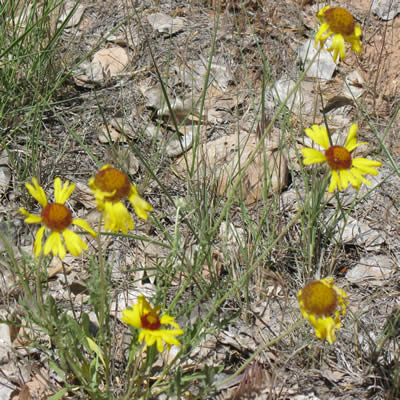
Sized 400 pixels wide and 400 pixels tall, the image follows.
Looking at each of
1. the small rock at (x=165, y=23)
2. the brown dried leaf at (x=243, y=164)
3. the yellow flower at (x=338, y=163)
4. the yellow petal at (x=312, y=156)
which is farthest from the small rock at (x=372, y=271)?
the small rock at (x=165, y=23)

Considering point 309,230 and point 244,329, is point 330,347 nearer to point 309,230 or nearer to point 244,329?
point 244,329

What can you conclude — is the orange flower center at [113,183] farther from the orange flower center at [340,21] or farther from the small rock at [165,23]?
the small rock at [165,23]

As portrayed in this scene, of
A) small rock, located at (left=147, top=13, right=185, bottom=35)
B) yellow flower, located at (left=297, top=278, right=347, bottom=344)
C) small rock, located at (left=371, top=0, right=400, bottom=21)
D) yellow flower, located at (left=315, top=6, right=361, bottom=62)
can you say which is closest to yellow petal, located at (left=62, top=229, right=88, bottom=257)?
yellow flower, located at (left=297, top=278, right=347, bottom=344)

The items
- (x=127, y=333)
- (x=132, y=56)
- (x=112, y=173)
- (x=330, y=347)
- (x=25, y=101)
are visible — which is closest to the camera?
(x=112, y=173)

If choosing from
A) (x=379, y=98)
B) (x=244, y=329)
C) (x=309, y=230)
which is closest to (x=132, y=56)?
(x=379, y=98)

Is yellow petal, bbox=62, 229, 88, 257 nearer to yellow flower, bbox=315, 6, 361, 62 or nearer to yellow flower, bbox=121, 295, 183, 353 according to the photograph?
yellow flower, bbox=121, 295, 183, 353

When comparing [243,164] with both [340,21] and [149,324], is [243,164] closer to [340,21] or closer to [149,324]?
[340,21]
